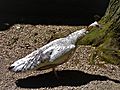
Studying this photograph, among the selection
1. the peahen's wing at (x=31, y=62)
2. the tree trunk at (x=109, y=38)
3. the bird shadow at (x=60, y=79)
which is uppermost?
the tree trunk at (x=109, y=38)

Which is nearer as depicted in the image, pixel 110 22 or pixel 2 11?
pixel 110 22

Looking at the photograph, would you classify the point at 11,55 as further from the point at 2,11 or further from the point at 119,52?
the point at 2,11

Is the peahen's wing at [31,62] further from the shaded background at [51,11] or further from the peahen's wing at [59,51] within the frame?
the shaded background at [51,11]

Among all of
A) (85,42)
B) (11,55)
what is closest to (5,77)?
(11,55)

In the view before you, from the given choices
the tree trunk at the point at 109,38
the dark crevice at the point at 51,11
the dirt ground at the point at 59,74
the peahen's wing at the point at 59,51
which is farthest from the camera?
the dark crevice at the point at 51,11

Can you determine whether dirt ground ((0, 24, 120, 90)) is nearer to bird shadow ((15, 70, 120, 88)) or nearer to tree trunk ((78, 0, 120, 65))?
bird shadow ((15, 70, 120, 88))

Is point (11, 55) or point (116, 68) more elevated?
point (11, 55)

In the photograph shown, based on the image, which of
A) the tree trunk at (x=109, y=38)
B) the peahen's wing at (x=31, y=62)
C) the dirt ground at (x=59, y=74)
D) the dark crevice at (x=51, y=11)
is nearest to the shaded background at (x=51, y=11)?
the dark crevice at (x=51, y=11)
